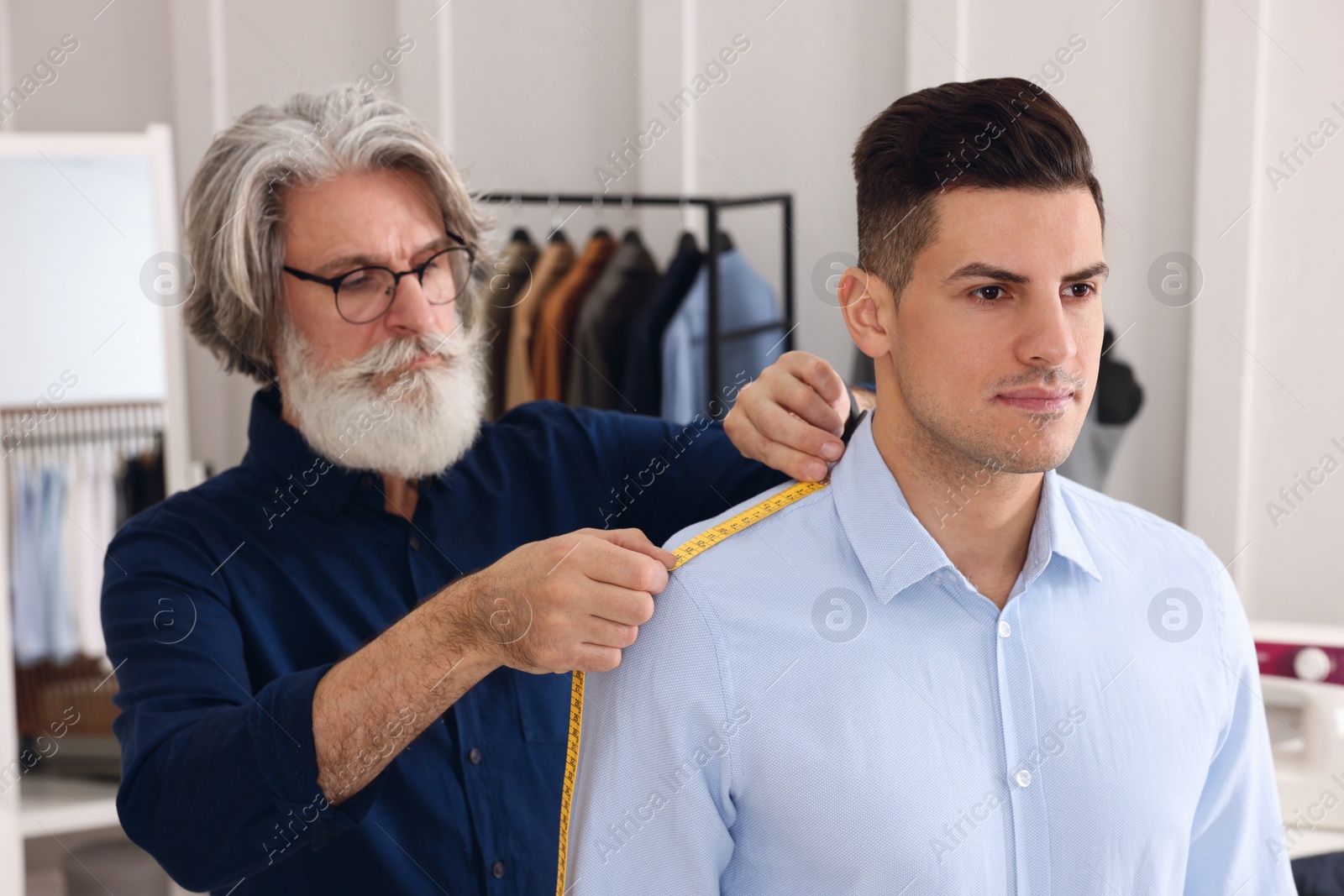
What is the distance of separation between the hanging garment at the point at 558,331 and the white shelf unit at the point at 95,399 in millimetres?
895

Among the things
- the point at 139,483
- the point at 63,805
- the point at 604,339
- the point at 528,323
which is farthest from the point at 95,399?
the point at 604,339

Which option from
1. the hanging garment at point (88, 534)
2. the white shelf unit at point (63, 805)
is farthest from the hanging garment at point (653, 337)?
the white shelf unit at point (63, 805)

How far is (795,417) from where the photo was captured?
136 centimetres

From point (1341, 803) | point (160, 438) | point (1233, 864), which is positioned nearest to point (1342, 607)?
point (1341, 803)

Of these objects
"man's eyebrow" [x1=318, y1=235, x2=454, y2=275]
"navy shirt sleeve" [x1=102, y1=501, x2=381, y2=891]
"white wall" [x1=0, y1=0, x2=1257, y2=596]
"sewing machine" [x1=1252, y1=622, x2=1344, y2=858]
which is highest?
"white wall" [x1=0, y1=0, x2=1257, y2=596]

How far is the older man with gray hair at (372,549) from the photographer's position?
Result: 3.95 feet

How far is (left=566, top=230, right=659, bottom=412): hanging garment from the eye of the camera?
2859mm

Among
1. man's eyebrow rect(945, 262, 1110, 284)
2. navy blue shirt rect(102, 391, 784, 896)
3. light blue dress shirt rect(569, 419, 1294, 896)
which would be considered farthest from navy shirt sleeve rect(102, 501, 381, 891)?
man's eyebrow rect(945, 262, 1110, 284)

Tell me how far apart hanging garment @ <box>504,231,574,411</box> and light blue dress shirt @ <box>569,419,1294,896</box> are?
5.96 ft

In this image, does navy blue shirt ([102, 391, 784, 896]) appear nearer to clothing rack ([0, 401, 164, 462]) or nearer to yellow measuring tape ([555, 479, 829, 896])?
yellow measuring tape ([555, 479, 829, 896])

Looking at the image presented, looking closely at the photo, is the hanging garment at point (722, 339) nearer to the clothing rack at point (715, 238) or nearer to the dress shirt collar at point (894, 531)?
the clothing rack at point (715, 238)

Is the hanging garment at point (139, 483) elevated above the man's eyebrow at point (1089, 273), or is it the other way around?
the man's eyebrow at point (1089, 273)

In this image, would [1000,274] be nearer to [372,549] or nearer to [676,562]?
[676,562]

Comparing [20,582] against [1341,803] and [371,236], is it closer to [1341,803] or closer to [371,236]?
[371,236]
